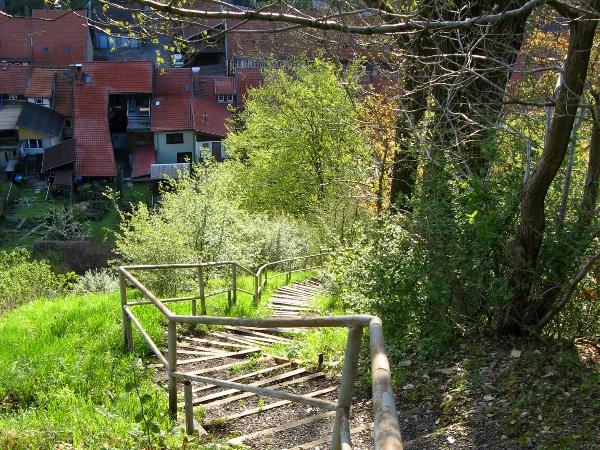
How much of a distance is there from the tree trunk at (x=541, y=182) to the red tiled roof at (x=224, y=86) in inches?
1655

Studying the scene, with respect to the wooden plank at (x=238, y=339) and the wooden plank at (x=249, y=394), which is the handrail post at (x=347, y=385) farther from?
the wooden plank at (x=238, y=339)

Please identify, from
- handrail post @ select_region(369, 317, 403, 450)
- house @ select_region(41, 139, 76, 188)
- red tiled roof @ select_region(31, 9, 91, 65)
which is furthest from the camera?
red tiled roof @ select_region(31, 9, 91, 65)

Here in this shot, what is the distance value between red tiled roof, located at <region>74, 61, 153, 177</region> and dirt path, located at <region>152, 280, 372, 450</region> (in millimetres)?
34094

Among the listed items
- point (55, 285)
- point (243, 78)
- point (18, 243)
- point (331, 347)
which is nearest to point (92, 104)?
→ point (243, 78)

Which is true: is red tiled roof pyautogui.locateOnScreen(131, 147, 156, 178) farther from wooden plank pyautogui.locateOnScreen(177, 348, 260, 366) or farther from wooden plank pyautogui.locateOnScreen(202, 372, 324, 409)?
wooden plank pyautogui.locateOnScreen(202, 372, 324, 409)

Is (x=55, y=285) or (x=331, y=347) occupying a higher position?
(x=331, y=347)

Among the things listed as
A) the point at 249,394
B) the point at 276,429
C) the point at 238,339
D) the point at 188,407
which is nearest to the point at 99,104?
the point at 238,339

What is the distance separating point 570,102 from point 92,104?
138 feet

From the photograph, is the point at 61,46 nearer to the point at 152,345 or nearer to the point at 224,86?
the point at 224,86

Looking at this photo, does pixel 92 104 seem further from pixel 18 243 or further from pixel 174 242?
pixel 174 242

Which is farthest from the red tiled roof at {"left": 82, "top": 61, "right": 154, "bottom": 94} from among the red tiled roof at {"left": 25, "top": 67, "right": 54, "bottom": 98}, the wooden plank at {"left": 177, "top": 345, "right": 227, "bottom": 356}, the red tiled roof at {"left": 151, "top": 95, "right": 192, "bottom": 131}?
the wooden plank at {"left": 177, "top": 345, "right": 227, "bottom": 356}

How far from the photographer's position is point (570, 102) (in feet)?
15.2

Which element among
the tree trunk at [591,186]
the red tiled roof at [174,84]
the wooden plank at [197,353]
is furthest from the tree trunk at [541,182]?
the red tiled roof at [174,84]

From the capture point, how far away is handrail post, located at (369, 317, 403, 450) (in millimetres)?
1569
